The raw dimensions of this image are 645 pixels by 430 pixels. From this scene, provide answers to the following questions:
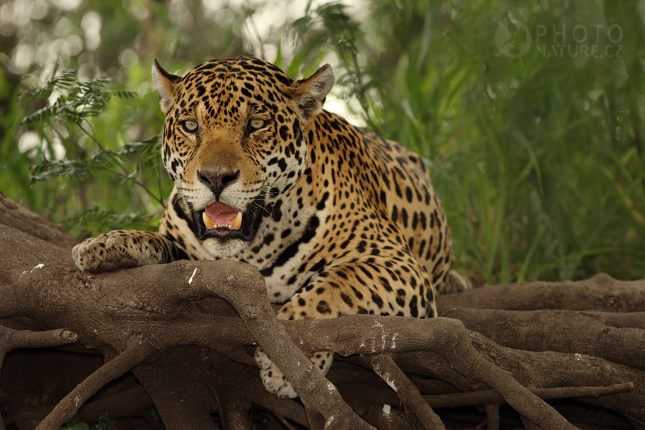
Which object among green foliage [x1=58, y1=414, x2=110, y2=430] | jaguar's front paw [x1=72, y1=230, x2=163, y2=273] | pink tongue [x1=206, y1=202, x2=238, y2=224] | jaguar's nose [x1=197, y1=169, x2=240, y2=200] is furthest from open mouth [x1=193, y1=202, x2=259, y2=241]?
green foliage [x1=58, y1=414, x2=110, y2=430]

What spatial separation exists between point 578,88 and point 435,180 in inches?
62.1

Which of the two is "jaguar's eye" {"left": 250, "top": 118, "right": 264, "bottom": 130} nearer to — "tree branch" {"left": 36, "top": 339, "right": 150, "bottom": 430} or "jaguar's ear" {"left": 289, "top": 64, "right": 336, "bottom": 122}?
"jaguar's ear" {"left": 289, "top": 64, "right": 336, "bottom": 122}

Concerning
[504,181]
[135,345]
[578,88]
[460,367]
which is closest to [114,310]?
[135,345]

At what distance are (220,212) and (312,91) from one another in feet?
2.85

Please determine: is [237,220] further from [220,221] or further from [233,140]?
[233,140]

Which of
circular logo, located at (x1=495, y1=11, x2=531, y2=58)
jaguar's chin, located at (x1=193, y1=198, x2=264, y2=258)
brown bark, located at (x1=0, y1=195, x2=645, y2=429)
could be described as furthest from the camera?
circular logo, located at (x1=495, y1=11, x2=531, y2=58)

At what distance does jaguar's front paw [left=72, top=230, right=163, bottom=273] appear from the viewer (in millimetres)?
2930

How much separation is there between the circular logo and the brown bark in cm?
307

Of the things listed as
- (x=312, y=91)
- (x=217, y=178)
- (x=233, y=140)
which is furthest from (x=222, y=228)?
(x=312, y=91)

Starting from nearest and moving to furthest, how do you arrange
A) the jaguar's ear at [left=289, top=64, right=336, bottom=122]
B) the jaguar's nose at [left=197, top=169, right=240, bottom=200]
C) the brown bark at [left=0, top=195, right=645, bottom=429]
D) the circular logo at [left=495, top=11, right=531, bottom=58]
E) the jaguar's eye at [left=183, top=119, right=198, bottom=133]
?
the brown bark at [left=0, top=195, right=645, bottom=429], the jaguar's nose at [left=197, top=169, right=240, bottom=200], the jaguar's eye at [left=183, top=119, right=198, bottom=133], the jaguar's ear at [left=289, top=64, right=336, bottom=122], the circular logo at [left=495, top=11, right=531, bottom=58]

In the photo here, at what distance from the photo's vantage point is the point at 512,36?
5898 mm

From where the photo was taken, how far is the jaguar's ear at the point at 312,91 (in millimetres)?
3449

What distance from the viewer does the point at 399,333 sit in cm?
253

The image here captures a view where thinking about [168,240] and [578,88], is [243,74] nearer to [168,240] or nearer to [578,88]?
[168,240]
